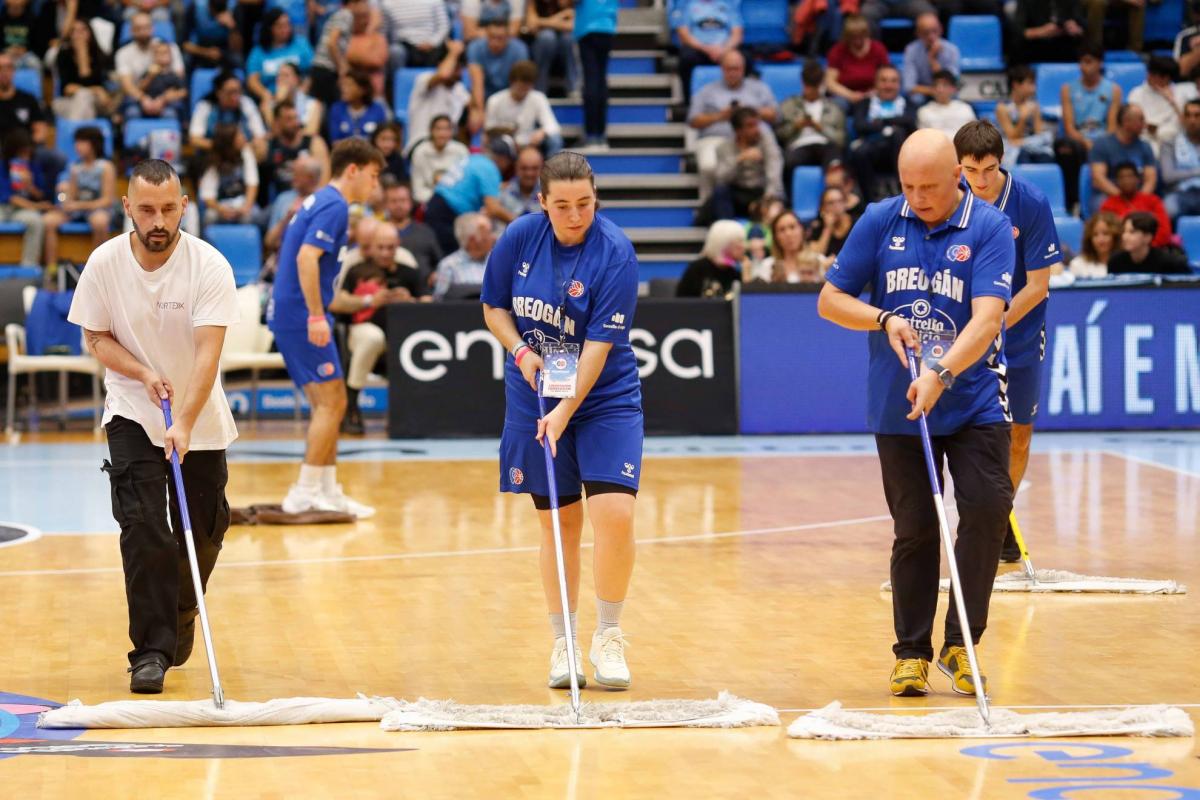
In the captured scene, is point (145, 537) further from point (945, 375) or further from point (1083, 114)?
point (1083, 114)

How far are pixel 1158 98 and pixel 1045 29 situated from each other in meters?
1.68

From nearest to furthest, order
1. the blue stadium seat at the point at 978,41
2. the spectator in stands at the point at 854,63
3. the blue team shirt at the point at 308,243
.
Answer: the blue team shirt at the point at 308,243 → the spectator in stands at the point at 854,63 → the blue stadium seat at the point at 978,41

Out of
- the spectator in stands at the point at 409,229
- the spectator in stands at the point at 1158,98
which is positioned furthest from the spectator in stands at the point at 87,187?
the spectator in stands at the point at 1158,98

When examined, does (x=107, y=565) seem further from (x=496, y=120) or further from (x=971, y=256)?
(x=496, y=120)

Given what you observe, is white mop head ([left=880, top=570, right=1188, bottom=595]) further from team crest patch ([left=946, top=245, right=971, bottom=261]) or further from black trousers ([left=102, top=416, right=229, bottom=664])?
A: black trousers ([left=102, top=416, right=229, bottom=664])

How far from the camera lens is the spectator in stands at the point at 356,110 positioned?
18797 mm

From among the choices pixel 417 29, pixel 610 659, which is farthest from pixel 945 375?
pixel 417 29

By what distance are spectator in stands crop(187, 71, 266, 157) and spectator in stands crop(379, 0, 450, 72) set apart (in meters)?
1.90

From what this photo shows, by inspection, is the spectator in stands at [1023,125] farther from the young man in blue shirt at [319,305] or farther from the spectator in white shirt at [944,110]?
the young man in blue shirt at [319,305]

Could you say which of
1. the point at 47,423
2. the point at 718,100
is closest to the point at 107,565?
the point at 47,423

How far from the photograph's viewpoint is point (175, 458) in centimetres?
661

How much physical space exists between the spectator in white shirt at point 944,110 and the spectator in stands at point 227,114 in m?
6.86

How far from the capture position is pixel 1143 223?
53.0 ft

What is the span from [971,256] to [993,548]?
105 cm
